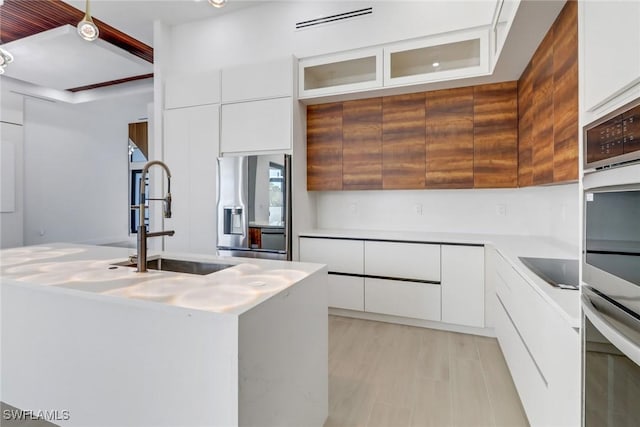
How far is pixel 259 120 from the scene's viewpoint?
3.54 meters

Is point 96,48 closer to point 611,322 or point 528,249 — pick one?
point 528,249

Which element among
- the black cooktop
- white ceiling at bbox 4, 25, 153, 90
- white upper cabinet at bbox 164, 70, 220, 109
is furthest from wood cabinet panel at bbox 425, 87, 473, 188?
A: white ceiling at bbox 4, 25, 153, 90

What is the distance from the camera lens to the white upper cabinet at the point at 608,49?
0.79 meters

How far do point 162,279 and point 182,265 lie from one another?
548 mm

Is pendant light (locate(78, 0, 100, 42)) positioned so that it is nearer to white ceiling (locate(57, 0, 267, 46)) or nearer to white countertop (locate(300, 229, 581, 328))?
white ceiling (locate(57, 0, 267, 46))

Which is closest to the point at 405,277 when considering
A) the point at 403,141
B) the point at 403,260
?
the point at 403,260

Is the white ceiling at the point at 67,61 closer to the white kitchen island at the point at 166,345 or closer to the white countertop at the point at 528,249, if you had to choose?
the white kitchen island at the point at 166,345

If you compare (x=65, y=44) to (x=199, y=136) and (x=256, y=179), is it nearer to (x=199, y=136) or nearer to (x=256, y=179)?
(x=199, y=136)

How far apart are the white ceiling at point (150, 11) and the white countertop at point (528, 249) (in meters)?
2.89

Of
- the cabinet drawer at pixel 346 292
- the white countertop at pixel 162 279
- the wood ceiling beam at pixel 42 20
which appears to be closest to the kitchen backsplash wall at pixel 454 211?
the cabinet drawer at pixel 346 292

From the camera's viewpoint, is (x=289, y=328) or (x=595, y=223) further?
(x=289, y=328)

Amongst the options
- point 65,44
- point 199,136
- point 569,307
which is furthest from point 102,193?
point 569,307

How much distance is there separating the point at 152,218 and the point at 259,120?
2.22 m

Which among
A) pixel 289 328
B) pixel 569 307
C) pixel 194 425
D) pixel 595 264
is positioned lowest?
pixel 194 425
